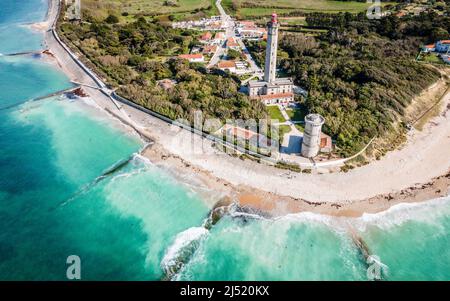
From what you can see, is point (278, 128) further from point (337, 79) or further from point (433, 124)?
point (433, 124)

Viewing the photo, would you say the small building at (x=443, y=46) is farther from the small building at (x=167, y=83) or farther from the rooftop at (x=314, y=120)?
the small building at (x=167, y=83)

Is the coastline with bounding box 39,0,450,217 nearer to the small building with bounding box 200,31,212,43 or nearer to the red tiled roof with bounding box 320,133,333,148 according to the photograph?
the red tiled roof with bounding box 320,133,333,148

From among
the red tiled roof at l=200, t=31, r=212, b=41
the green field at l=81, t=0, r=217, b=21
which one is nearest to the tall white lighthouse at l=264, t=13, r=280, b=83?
the red tiled roof at l=200, t=31, r=212, b=41

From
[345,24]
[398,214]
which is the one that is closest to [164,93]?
[398,214]

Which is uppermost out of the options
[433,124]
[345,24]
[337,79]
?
[345,24]

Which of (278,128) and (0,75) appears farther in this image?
(0,75)

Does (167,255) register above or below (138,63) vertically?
below
